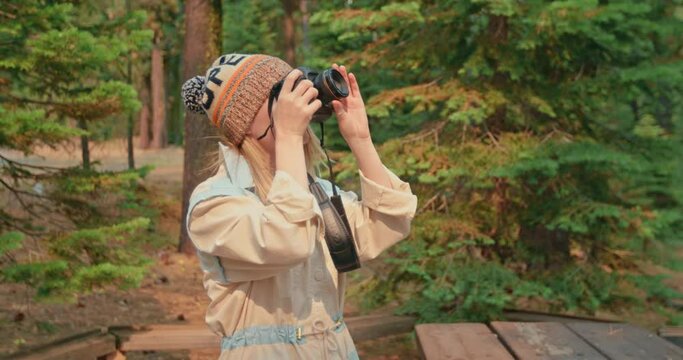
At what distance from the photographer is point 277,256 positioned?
83.1 inches

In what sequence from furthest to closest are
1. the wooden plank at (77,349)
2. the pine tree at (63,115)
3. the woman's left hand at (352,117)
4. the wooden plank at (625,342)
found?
the pine tree at (63,115)
the wooden plank at (77,349)
the wooden plank at (625,342)
the woman's left hand at (352,117)

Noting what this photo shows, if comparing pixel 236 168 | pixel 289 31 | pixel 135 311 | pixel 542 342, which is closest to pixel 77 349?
pixel 542 342

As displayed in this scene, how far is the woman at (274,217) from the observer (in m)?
2.14

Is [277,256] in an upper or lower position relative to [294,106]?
lower

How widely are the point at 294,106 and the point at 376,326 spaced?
4.49 metres

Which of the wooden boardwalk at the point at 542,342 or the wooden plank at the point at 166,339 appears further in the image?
the wooden plank at the point at 166,339

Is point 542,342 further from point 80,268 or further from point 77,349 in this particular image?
point 80,268

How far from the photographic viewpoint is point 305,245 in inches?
83.8

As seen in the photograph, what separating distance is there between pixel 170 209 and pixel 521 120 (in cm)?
986

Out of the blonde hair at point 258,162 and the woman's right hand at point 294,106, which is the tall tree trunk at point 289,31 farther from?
the woman's right hand at point 294,106

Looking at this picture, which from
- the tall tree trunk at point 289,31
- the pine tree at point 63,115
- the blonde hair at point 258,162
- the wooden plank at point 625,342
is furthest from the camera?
the tall tree trunk at point 289,31

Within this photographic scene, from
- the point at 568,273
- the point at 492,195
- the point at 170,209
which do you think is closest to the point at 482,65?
the point at 492,195

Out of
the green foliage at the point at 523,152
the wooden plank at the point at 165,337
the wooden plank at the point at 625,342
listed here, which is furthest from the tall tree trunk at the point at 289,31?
the wooden plank at the point at 625,342

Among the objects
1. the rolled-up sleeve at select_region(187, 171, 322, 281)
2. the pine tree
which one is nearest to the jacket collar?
the rolled-up sleeve at select_region(187, 171, 322, 281)
